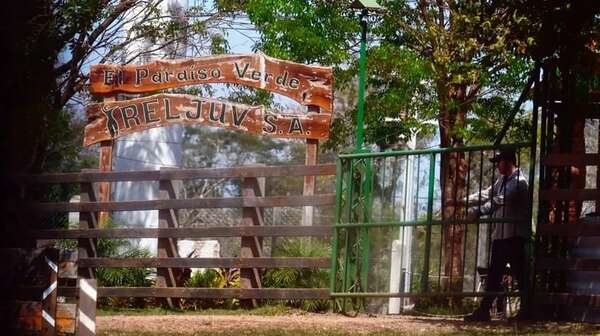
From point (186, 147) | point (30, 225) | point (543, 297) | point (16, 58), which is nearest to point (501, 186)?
point (543, 297)

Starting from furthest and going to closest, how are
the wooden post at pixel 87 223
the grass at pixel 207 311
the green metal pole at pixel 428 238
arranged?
1. the wooden post at pixel 87 223
2. the grass at pixel 207 311
3. the green metal pole at pixel 428 238

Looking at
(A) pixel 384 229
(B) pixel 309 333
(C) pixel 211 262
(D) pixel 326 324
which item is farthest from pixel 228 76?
(B) pixel 309 333

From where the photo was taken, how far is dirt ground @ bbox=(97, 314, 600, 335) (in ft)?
35.8

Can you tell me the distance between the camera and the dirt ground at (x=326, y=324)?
35.8 ft

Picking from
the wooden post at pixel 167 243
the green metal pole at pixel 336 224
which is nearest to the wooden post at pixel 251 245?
the wooden post at pixel 167 243

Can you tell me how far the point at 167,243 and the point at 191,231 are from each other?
53 centimetres

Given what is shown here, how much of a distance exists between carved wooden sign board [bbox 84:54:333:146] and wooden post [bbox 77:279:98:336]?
5.36 meters

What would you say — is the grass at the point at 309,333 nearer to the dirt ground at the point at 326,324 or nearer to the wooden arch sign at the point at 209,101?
the dirt ground at the point at 326,324

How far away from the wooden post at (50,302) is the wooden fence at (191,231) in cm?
286

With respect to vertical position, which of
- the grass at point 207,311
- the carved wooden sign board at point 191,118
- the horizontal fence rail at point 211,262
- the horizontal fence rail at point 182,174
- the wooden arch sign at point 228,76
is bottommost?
the grass at point 207,311

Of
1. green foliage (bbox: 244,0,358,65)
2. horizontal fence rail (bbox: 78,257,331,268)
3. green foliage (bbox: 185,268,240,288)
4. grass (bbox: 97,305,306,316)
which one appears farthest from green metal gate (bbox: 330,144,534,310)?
green foliage (bbox: 244,0,358,65)

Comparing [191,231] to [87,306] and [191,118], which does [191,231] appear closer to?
[191,118]

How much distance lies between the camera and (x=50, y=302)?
31.2ft

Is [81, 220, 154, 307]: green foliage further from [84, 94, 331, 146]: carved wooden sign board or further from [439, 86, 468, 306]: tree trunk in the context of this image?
[439, 86, 468, 306]: tree trunk
